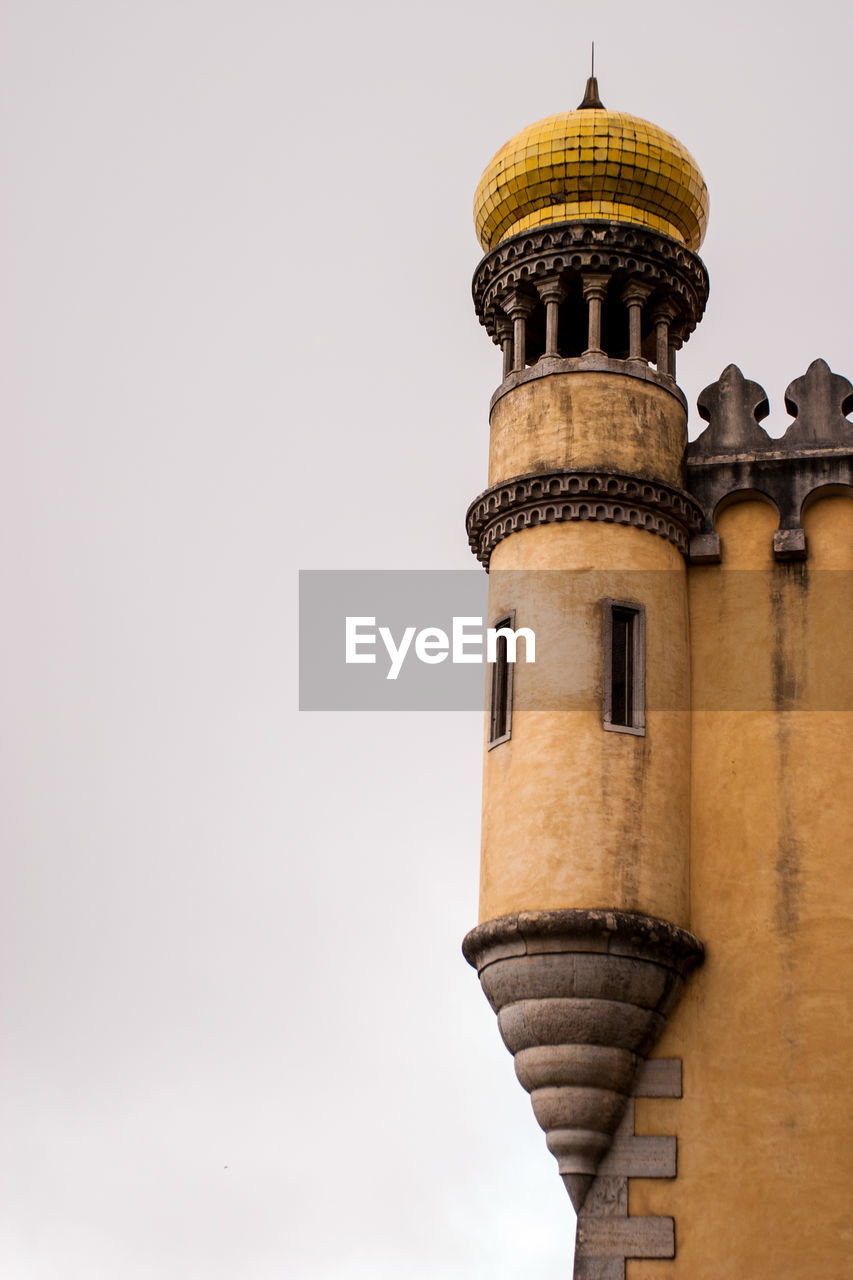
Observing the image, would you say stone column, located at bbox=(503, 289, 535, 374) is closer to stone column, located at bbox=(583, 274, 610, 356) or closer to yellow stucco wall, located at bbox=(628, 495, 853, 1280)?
stone column, located at bbox=(583, 274, 610, 356)

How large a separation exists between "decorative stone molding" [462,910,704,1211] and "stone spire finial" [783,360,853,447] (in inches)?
253

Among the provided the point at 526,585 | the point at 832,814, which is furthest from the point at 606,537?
the point at 832,814

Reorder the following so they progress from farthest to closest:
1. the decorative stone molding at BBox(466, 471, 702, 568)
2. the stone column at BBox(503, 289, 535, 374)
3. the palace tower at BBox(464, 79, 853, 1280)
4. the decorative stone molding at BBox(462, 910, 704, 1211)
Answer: the stone column at BBox(503, 289, 535, 374)
the decorative stone molding at BBox(466, 471, 702, 568)
the decorative stone molding at BBox(462, 910, 704, 1211)
the palace tower at BBox(464, 79, 853, 1280)

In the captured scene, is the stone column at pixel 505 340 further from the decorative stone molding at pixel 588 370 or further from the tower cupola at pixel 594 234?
the decorative stone molding at pixel 588 370

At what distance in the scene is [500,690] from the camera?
21.9 metres

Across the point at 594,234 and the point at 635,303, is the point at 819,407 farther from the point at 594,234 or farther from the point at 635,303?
the point at 594,234

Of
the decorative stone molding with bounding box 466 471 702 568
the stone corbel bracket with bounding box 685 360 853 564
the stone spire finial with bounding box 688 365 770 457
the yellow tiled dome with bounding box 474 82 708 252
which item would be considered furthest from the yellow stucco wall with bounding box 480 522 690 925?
the yellow tiled dome with bounding box 474 82 708 252

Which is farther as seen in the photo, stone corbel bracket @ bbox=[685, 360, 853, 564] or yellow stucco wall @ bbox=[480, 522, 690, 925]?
stone corbel bracket @ bbox=[685, 360, 853, 564]

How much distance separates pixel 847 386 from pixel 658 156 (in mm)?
3734

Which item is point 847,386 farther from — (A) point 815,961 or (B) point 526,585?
(A) point 815,961

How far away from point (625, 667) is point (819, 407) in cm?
420

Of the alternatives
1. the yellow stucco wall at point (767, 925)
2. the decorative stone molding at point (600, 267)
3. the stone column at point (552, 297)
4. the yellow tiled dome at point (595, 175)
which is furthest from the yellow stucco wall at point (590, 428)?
the yellow tiled dome at point (595, 175)

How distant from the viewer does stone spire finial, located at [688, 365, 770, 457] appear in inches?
904

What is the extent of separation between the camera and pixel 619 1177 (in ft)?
64.8
